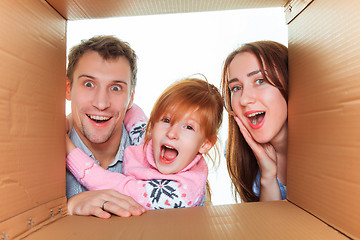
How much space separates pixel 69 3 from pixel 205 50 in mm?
681

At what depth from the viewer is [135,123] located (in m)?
1.32

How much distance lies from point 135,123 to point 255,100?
1.81 feet

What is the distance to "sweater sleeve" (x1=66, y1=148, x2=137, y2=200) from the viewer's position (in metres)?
0.95

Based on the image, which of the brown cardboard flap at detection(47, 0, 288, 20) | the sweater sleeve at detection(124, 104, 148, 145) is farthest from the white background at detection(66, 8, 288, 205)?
the brown cardboard flap at detection(47, 0, 288, 20)

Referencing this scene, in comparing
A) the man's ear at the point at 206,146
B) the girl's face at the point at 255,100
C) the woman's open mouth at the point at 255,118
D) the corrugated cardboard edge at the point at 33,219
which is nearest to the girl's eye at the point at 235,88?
the girl's face at the point at 255,100

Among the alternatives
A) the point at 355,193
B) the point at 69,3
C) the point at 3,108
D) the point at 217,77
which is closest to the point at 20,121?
the point at 3,108

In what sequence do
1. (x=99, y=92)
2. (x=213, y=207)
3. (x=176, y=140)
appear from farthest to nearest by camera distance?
(x=99, y=92) → (x=176, y=140) → (x=213, y=207)

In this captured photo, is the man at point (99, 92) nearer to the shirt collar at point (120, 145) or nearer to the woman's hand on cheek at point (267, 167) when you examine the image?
the shirt collar at point (120, 145)

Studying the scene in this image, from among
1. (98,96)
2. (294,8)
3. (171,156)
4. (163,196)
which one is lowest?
(163,196)

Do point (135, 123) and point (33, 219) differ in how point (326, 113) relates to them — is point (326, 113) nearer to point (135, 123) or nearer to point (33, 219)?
point (33, 219)

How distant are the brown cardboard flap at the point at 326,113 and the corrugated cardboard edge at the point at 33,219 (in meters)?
0.56

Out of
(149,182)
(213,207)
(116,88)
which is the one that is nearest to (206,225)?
(213,207)

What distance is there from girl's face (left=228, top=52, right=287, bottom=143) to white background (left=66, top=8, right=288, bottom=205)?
13 cm

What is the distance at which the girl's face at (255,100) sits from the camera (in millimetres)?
1011
